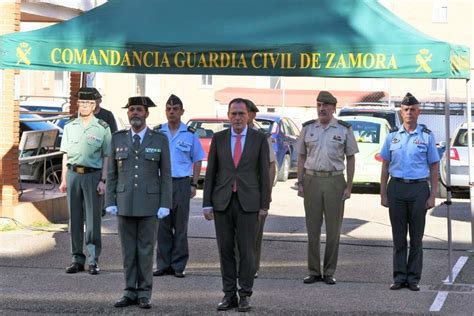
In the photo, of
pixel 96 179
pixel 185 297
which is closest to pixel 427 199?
pixel 185 297

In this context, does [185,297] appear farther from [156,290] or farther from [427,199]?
[427,199]

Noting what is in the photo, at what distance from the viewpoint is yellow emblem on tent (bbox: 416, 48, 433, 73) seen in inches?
429

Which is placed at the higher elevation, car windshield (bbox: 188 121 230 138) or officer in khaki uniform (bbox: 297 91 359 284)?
car windshield (bbox: 188 121 230 138)

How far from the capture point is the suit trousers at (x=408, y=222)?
35.2ft

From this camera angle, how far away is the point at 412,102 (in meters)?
10.6

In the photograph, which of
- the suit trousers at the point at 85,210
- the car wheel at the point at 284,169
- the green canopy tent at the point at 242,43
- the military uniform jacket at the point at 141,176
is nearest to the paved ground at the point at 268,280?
the suit trousers at the point at 85,210

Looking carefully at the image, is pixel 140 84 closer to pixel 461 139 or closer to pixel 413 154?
pixel 461 139

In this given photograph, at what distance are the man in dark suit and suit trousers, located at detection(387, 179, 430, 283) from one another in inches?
70.1

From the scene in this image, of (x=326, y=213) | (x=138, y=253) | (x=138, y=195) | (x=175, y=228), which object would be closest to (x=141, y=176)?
(x=138, y=195)

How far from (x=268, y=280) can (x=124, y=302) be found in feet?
7.26

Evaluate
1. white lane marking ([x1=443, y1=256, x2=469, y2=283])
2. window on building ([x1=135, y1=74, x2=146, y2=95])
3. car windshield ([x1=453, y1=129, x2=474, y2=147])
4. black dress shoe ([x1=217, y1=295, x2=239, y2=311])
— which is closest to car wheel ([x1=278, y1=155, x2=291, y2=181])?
car windshield ([x1=453, y1=129, x2=474, y2=147])

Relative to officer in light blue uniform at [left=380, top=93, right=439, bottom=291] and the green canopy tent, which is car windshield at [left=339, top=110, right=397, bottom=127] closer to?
the green canopy tent

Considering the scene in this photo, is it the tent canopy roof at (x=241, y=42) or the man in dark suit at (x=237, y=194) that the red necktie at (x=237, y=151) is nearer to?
the man in dark suit at (x=237, y=194)

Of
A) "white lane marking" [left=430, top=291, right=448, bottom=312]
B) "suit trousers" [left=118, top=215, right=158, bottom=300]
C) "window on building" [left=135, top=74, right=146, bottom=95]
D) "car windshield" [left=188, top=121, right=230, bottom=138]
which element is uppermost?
A: "window on building" [left=135, top=74, right=146, bottom=95]
